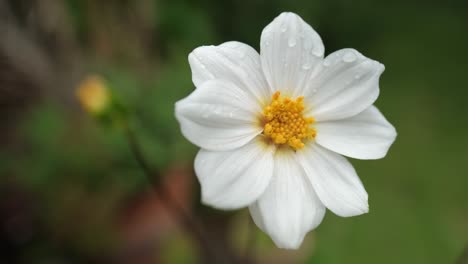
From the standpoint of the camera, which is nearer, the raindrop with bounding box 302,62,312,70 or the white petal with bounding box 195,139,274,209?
the white petal with bounding box 195,139,274,209

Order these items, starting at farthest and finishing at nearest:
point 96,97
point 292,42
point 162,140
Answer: point 162,140
point 96,97
point 292,42

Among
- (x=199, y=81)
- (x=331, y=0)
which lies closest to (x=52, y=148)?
(x=199, y=81)

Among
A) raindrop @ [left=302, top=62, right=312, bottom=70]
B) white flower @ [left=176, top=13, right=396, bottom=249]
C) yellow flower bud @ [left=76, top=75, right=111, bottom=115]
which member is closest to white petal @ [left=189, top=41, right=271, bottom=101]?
white flower @ [left=176, top=13, right=396, bottom=249]

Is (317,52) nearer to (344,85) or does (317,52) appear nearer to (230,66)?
(344,85)

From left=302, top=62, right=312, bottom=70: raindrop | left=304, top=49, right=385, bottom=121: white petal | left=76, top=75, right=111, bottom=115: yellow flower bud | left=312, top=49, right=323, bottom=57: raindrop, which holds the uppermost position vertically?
left=312, top=49, right=323, bottom=57: raindrop

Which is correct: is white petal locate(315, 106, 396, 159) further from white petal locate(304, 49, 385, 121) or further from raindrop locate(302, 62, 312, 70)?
raindrop locate(302, 62, 312, 70)

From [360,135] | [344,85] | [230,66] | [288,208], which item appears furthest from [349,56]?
[288,208]

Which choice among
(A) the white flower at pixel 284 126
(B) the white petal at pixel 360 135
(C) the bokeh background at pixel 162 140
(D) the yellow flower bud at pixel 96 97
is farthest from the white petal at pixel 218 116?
(C) the bokeh background at pixel 162 140

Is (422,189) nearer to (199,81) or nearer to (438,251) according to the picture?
(438,251)
